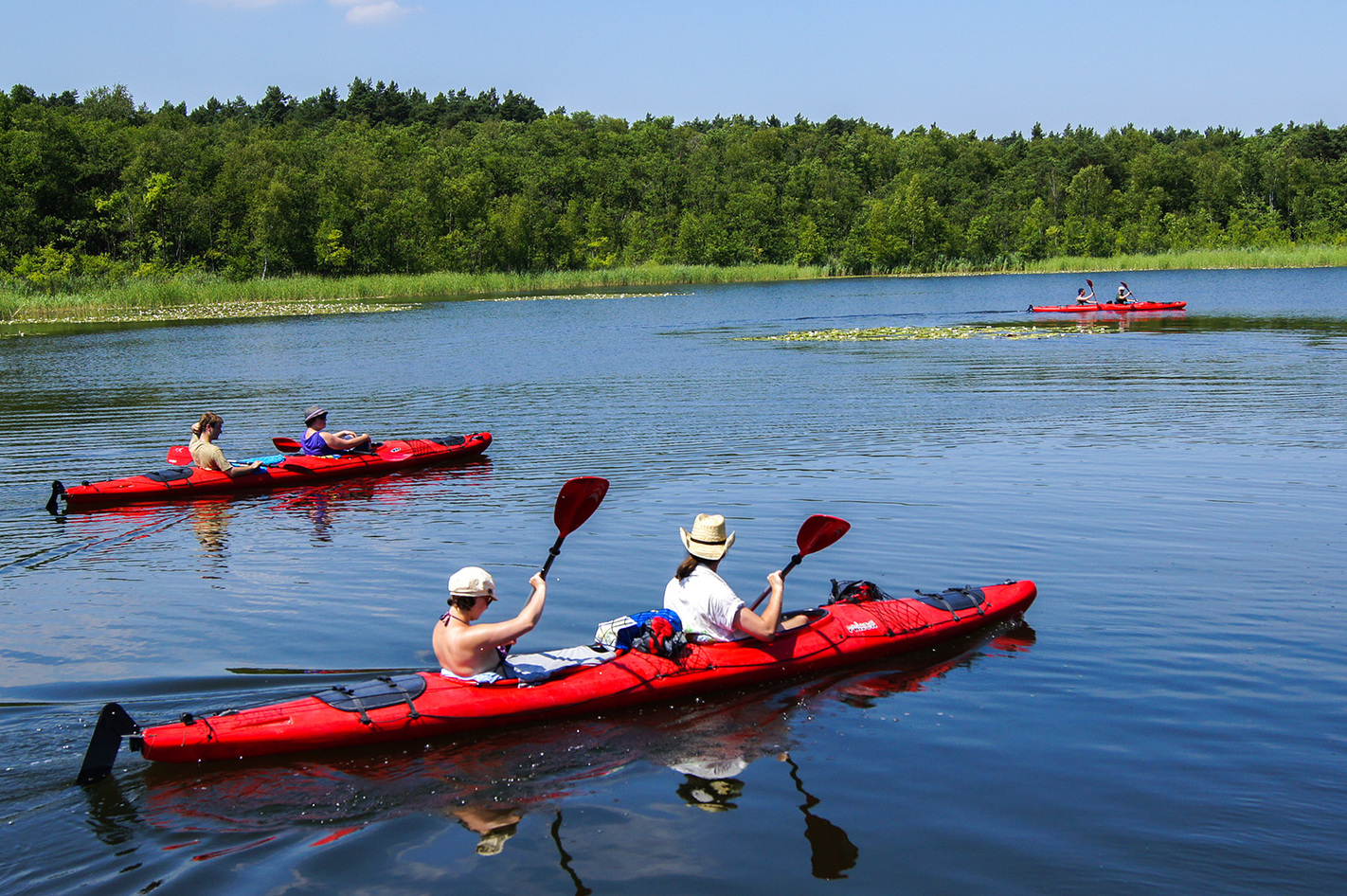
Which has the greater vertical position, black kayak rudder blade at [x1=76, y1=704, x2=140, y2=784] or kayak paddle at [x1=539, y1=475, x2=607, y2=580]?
kayak paddle at [x1=539, y1=475, x2=607, y2=580]

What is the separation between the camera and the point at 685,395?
70.6 feet

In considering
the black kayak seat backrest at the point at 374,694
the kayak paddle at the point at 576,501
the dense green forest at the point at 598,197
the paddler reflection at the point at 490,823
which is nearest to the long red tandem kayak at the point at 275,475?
the kayak paddle at the point at 576,501

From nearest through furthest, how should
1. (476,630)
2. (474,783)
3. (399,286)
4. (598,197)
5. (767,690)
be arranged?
(474,783)
(476,630)
(767,690)
(399,286)
(598,197)

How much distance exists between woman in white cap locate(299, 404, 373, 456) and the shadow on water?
909cm

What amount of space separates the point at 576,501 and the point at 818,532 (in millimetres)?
1758

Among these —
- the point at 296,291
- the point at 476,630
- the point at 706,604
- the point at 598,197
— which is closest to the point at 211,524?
the point at 476,630

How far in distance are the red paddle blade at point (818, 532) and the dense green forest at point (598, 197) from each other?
180ft

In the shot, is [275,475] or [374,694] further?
[275,475]

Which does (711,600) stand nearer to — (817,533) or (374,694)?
(817,533)

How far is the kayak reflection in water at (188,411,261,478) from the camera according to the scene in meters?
13.5

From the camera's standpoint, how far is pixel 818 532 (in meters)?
7.78

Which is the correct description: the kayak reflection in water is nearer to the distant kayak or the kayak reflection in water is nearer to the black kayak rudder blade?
the black kayak rudder blade

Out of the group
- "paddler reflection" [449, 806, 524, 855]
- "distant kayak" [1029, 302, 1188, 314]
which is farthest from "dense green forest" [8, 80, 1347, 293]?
"paddler reflection" [449, 806, 524, 855]

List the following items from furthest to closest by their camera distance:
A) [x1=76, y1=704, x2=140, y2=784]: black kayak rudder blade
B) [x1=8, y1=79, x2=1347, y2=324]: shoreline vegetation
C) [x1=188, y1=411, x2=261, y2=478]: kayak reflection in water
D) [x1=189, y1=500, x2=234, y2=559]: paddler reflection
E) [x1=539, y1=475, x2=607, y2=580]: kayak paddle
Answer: [x1=8, y1=79, x2=1347, y2=324]: shoreline vegetation < [x1=188, y1=411, x2=261, y2=478]: kayak reflection in water < [x1=189, y1=500, x2=234, y2=559]: paddler reflection < [x1=539, y1=475, x2=607, y2=580]: kayak paddle < [x1=76, y1=704, x2=140, y2=784]: black kayak rudder blade
